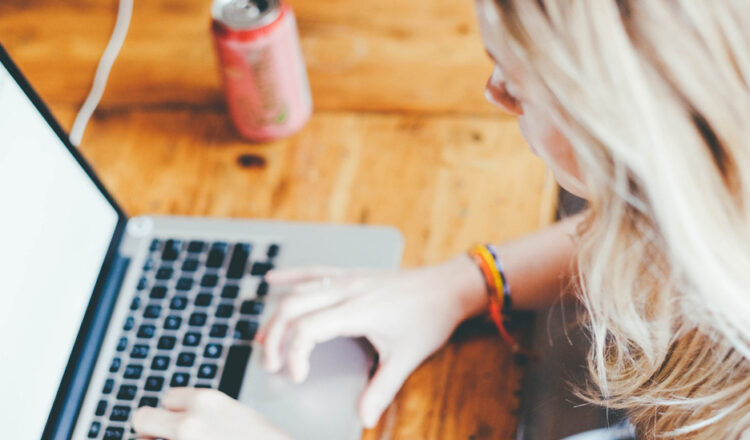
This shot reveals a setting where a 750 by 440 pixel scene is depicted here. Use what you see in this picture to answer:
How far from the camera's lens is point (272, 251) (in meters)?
0.72

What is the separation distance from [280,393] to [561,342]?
0.82 ft

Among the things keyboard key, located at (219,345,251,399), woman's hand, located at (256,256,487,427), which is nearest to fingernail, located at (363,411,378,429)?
woman's hand, located at (256,256,487,427)

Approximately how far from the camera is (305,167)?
82 cm

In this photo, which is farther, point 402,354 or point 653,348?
point 402,354

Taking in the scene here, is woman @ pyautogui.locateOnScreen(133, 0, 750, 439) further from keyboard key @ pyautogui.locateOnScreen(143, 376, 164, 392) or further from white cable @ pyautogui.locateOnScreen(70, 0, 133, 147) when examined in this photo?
white cable @ pyautogui.locateOnScreen(70, 0, 133, 147)

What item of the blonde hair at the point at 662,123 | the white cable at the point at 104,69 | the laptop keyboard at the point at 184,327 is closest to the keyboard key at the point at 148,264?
the laptop keyboard at the point at 184,327

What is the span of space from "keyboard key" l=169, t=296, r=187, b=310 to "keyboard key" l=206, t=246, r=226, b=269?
4cm

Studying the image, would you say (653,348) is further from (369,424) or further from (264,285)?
(264,285)

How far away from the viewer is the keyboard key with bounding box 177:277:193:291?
70cm

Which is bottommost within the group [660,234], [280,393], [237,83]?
[280,393]

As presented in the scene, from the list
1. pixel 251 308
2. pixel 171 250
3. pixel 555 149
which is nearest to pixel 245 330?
pixel 251 308

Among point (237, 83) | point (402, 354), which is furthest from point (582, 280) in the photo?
point (237, 83)

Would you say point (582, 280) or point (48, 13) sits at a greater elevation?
point (582, 280)

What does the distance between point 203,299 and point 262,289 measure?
6 centimetres
